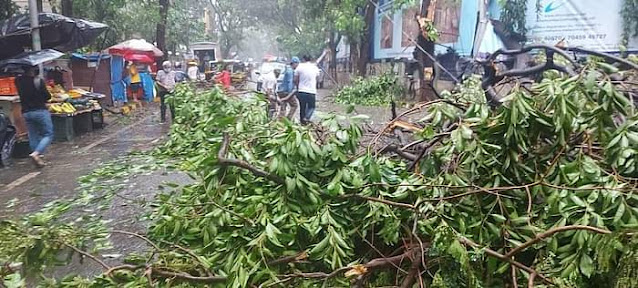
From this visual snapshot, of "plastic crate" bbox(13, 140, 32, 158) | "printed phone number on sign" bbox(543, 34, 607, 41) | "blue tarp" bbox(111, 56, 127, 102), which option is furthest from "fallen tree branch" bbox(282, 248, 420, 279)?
"blue tarp" bbox(111, 56, 127, 102)

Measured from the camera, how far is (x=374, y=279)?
9.89 feet

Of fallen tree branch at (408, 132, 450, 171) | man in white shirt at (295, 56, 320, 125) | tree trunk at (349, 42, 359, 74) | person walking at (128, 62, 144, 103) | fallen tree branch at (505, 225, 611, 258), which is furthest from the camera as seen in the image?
Answer: tree trunk at (349, 42, 359, 74)

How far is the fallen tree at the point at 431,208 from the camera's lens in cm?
266

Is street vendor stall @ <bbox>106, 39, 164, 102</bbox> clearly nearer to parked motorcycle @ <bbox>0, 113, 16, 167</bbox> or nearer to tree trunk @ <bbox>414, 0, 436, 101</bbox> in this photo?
parked motorcycle @ <bbox>0, 113, 16, 167</bbox>

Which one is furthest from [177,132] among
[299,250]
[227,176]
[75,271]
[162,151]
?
[299,250]

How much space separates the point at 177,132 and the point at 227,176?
4036 mm

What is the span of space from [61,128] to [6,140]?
7.65 ft

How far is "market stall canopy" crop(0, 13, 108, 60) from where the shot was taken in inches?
445

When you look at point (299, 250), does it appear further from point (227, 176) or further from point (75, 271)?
point (75, 271)

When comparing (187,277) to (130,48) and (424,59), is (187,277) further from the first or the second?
(130,48)

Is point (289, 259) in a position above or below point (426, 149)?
below

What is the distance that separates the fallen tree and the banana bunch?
8.16m

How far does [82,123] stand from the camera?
1208 centimetres

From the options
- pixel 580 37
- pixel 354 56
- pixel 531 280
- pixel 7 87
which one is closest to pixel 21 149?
pixel 7 87
